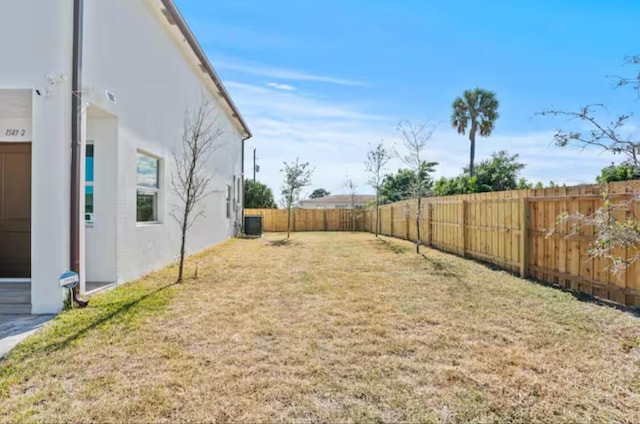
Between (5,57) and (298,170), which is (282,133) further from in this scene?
(5,57)

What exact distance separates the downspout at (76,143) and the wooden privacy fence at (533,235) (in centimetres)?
693

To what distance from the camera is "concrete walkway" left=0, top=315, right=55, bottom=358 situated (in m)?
3.41

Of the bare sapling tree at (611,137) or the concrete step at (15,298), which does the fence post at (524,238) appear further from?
the concrete step at (15,298)

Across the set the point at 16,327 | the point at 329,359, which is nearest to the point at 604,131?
the point at 329,359

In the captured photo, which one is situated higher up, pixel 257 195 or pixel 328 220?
pixel 257 195

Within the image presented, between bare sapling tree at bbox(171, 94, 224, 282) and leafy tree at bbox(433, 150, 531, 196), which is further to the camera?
leafy tree at bbox(433, 150, 531, 196)

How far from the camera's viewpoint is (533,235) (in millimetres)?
6801

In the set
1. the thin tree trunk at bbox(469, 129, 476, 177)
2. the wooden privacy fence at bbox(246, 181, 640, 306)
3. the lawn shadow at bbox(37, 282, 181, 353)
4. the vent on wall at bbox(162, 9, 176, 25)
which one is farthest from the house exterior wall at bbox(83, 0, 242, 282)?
the thin tree trunk at bbox(469, 129, 476, 177)

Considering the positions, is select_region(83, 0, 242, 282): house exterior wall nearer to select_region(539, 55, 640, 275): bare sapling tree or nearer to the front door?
the front door

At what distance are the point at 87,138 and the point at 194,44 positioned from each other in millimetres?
4005

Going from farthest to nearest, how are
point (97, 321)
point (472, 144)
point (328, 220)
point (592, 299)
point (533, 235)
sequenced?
point (472, 144) → point (328, 220) → point (533, 235) → point (592, 299) → point (97, 321)

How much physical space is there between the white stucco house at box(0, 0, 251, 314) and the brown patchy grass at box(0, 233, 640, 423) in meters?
0.97

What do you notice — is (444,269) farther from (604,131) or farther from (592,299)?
(604,131)

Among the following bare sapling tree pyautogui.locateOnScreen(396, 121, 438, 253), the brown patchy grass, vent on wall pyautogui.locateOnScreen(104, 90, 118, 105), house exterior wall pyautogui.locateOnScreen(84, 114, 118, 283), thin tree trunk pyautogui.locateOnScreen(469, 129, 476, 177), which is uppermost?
thin tree trunk pyautogui.locateOnScreen(469, 129, 476, 177)
